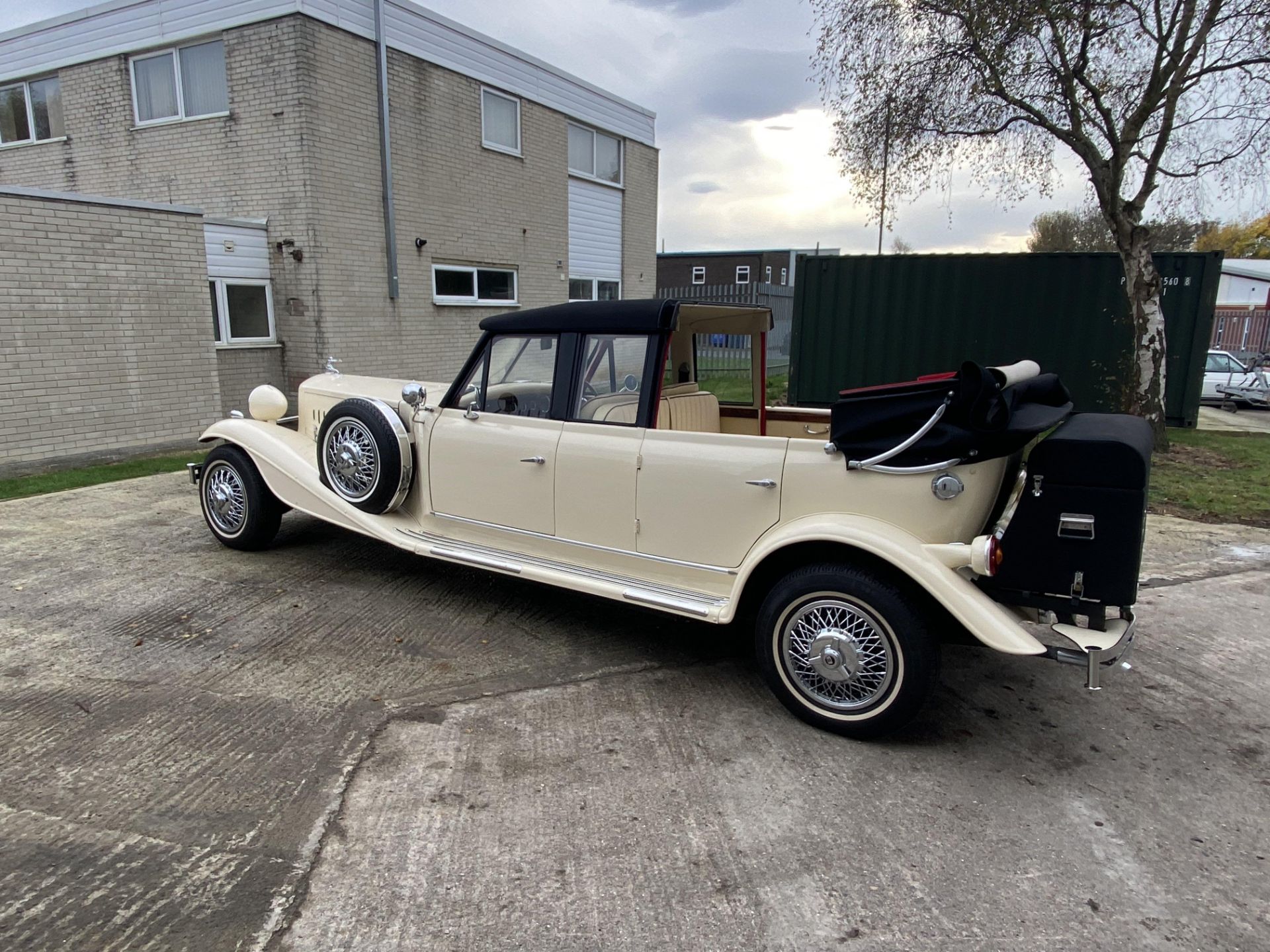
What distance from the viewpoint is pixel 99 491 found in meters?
7.53

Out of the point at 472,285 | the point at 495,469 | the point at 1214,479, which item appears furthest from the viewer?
the point at 472,285

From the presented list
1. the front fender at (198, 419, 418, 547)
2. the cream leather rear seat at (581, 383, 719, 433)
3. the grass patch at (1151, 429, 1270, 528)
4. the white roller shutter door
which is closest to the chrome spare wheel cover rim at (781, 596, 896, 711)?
the cream leather rear seat at (581, 383, 719, 433)

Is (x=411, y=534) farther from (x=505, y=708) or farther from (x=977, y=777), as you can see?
→ (x=977, y=777)

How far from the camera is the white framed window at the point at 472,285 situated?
14.0m

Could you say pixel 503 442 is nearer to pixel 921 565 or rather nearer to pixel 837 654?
pixel 837 654

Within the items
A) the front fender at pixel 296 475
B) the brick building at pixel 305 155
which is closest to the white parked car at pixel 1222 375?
the brick building at pixel 305 155

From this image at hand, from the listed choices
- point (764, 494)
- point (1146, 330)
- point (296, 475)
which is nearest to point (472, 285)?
point (296, 475)

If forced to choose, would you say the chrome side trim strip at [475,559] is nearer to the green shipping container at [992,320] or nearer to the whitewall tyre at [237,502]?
the whitewall tyre at [237,502]

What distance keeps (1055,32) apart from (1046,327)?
14.7ft

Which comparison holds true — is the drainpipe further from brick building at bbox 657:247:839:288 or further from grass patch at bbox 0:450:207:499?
brick building at bbox 657:247:839:288

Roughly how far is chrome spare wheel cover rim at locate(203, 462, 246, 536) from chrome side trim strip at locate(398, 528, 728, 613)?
165cm

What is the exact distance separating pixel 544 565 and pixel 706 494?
1121mm

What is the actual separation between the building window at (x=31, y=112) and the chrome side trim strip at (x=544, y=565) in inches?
544

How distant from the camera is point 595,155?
17469 mm
